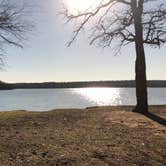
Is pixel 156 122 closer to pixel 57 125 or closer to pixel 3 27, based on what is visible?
pixel 57 125

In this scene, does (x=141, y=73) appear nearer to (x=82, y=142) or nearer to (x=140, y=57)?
(x=140, y=57)

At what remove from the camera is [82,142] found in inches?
376

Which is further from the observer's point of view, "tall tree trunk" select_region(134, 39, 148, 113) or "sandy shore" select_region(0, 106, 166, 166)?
"tall tree trunk" select_region(134, 39, 148, 113)

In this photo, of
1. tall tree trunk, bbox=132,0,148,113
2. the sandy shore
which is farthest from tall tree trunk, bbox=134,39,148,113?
the sandy shore

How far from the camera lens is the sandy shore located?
797 cm

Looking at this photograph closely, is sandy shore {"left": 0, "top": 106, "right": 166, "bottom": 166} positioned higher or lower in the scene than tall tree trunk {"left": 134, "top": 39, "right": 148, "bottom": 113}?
Answer: lower

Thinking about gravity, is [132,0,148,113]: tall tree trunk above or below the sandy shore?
above

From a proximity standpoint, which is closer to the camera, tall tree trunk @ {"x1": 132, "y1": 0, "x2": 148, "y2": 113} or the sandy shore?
the sandy shore

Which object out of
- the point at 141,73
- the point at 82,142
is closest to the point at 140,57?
the point at 141,73

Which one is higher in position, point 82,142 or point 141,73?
point 141,73

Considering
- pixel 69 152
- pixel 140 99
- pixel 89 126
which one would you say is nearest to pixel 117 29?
pixel 140 99

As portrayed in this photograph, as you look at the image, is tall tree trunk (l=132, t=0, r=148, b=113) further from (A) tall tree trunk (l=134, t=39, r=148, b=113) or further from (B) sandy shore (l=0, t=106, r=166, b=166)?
(B) sandy shore (l=0, t=106, r=166, b=166)

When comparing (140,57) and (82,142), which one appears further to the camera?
(140,57)

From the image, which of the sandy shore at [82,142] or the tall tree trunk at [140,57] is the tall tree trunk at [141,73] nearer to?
the tall tree trunk at [140,57]
